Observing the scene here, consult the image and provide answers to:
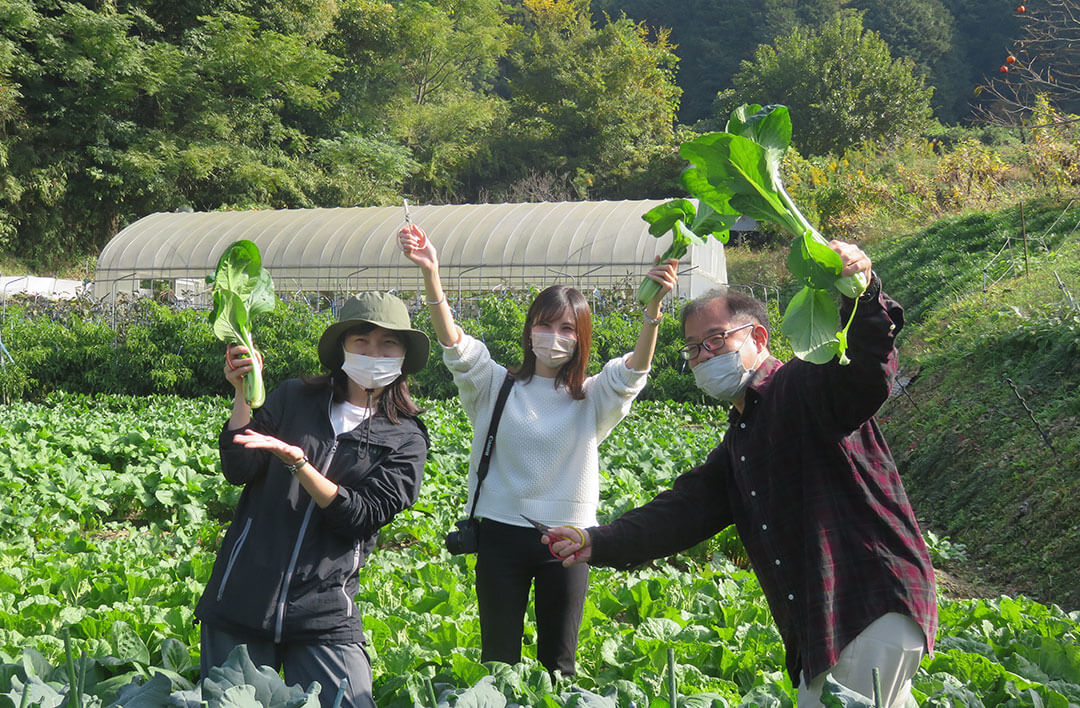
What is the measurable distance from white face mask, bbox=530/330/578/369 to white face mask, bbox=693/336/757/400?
917mm

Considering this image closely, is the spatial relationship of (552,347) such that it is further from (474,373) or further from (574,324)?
(474,373)

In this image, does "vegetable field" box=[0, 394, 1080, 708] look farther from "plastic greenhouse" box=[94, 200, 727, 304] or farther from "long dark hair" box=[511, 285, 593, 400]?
"plastic greenhouse" box=[94, 200, 727, 304]

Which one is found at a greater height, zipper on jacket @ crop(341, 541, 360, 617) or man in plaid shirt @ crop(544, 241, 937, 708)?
man in plaid shirt @ crop(544, 241, 937, 708)

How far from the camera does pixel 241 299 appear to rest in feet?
9.95

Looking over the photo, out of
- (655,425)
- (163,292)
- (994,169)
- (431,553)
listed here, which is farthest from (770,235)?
(431,553)

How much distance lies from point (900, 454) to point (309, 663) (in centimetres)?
755

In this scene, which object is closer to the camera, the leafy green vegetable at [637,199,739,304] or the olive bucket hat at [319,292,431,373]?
the leafy green vegetable at [637,199,739,304]

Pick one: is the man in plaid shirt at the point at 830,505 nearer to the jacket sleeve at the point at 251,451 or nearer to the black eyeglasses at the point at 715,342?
the black eyeglasses at the point at 715,342

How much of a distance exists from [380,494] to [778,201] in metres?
1.49

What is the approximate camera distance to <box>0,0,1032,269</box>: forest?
29719mm

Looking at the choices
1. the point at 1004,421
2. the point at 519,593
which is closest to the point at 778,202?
the point at 519,593

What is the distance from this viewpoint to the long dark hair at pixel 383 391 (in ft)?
9.89

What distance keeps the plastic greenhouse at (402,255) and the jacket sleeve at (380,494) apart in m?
14.3

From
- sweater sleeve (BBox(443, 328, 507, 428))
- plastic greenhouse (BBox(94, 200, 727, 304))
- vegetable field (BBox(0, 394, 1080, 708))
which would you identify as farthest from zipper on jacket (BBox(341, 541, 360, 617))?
plastic greenhouse (BBox(94, 200, 727, 304))
